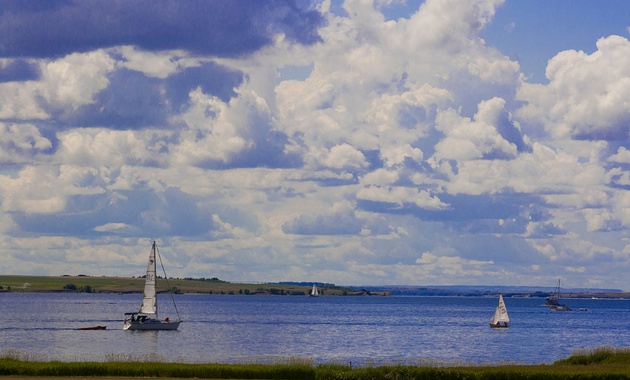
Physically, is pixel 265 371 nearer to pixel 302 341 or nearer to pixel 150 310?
pixel 302 341

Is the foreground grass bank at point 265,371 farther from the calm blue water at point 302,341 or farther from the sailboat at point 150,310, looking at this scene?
the sailboat at point 150,310

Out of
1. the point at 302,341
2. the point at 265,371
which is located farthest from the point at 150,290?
the point at 265,371

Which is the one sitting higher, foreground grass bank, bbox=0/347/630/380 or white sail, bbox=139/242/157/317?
white sail, bbox=139/242/157/317

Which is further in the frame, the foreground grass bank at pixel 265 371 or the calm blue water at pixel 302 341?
the calm blue water at pixel 302 341

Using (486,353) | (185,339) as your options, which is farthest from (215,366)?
(185,339)

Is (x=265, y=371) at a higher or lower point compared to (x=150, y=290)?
lower

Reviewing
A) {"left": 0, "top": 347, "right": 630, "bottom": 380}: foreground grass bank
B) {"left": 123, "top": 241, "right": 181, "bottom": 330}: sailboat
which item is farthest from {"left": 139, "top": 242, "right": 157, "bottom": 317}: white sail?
{"left": 0, "top": 347, "right": 630, "bottom": 380}: foreground grass bank

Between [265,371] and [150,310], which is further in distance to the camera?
[150,310]

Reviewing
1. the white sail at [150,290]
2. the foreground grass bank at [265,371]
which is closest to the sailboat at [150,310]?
the white sail at [150,290]

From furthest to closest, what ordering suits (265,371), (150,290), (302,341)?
(150,290)
(302,341)
(265,371)

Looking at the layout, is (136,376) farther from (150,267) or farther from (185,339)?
(150,267)

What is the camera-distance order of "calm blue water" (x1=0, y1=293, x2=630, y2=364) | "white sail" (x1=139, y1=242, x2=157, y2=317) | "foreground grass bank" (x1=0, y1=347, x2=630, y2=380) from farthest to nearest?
"white sail" (x1=139, y1=242, x2=157, y2=317), "calm blue water" (x1=0, y1=293, x2=630, y2=364), "foreground grass bank" (x1=0, y1=347, x2=630, y2=380)

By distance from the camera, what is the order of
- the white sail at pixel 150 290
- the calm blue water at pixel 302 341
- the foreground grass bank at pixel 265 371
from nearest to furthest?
the foreground grass bank at pixel 265 371
the calm blue water at pixel 302 341
the white sail at pixel 150 290

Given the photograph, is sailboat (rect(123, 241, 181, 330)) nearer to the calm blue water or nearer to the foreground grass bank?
the calm blue water
